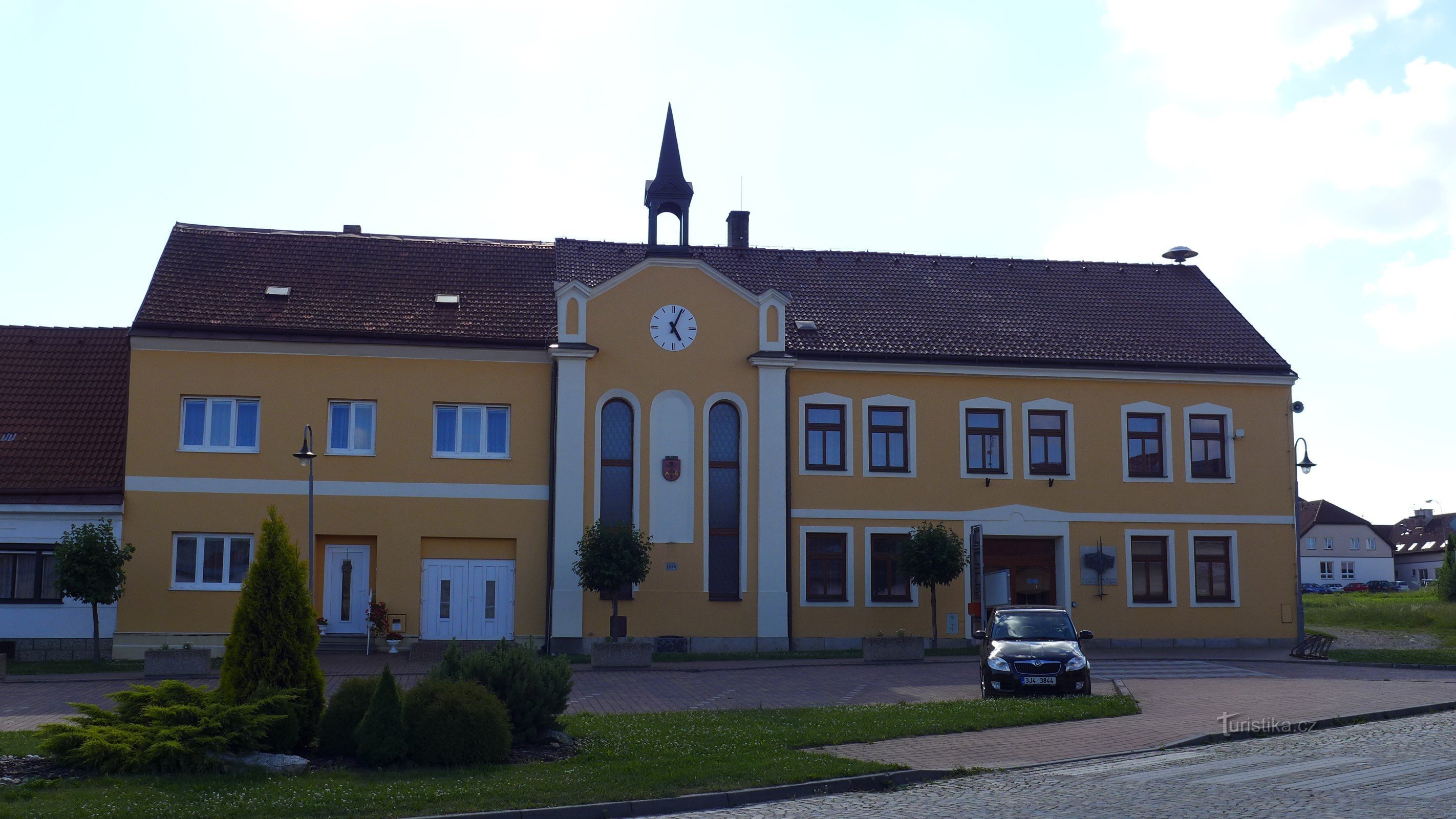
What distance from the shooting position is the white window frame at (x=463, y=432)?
30156 millimetres

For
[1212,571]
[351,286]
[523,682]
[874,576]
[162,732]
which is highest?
[351,286]

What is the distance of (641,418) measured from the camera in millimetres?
30844

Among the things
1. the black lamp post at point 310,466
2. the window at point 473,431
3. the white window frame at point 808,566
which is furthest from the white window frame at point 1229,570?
the black lamp post at point 310,466

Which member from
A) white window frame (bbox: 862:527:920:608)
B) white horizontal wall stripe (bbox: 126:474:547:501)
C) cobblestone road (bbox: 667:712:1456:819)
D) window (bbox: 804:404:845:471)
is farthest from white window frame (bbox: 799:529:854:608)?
cobblestone road (bbox: 667:712:1456:819)

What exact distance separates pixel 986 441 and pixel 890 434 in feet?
8.54

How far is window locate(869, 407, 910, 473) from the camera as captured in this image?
32.2 m

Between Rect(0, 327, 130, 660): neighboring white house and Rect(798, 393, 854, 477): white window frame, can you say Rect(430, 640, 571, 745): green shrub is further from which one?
Rect(0, 327, 130, 660): neighboring white house

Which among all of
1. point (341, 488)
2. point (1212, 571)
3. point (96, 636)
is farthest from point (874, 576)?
point (96, 636)

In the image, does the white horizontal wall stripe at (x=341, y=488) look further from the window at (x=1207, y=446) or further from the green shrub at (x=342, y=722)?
the window at (x=1207, y=446)

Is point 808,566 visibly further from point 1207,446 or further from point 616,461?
point 1207,446

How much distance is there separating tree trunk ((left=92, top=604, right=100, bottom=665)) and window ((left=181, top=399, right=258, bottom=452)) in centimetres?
418

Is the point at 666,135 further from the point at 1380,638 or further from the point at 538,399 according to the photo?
the point at 1380,638

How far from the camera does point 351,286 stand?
31.9 meters

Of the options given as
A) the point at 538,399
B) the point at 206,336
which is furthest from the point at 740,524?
the point at 206,336
